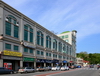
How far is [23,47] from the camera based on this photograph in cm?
4303

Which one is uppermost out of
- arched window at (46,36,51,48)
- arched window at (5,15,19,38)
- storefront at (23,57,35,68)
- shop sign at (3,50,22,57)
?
arched window at (5,15,19,38)

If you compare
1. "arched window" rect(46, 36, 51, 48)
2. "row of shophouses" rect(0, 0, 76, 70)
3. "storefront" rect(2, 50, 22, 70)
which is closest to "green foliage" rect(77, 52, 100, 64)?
"row of shophouses" rect(0, 0, 76, 70)

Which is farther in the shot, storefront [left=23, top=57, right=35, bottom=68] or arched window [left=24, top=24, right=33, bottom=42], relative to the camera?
arched window [left=24, top=24, right=33, bottom=42]

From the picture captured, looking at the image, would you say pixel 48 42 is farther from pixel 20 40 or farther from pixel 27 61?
pixel 20 40

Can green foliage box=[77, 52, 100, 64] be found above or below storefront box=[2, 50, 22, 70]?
below

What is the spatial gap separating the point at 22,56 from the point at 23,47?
2719mm

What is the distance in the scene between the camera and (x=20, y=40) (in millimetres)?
42031

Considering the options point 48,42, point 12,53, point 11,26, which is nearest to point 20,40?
point 11,26

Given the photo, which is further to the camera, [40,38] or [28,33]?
[40,38]

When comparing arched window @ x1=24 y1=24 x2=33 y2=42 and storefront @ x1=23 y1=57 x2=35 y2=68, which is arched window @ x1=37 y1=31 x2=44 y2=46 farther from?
storefront @ x1=23 y1=57 x2=35 y2=68

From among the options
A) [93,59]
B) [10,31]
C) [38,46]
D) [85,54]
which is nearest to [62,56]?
[38,46]

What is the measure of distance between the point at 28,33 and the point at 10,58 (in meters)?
12.3

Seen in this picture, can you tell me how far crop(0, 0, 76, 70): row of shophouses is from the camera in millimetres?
35562

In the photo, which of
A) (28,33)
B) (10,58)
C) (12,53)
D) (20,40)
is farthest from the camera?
(28,33)
